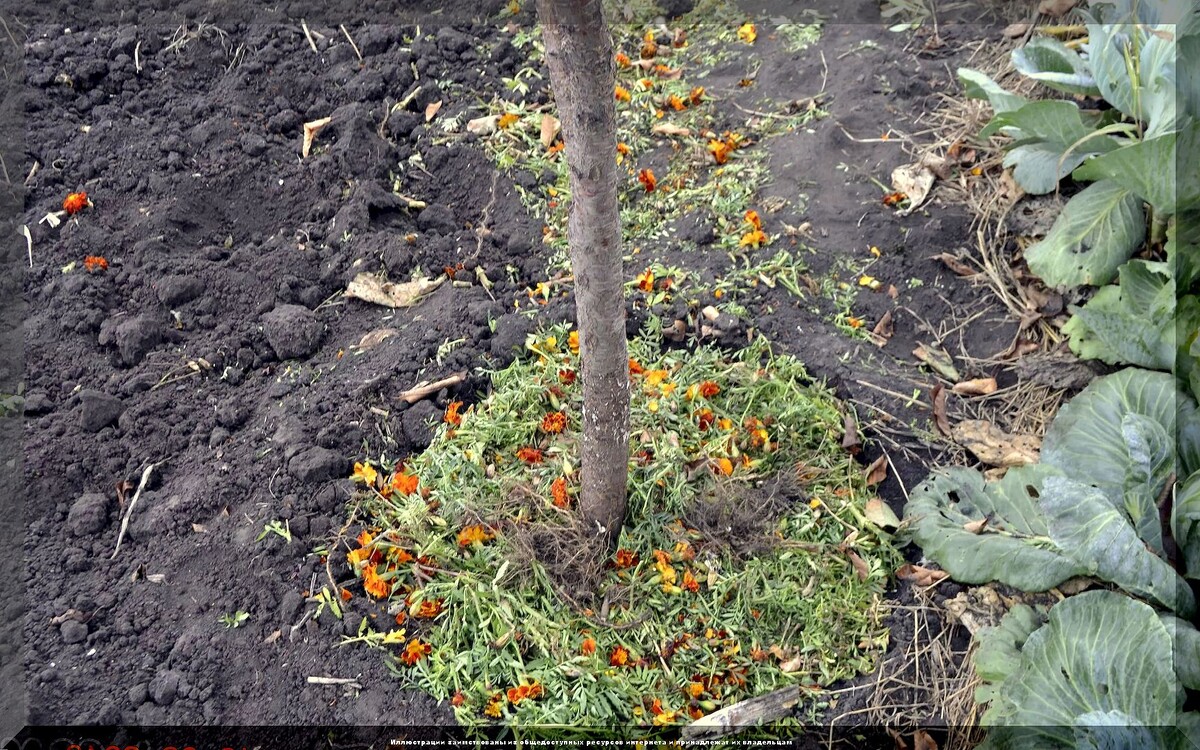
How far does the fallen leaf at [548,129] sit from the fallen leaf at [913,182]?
1.68 metres

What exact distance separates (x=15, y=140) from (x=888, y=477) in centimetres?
434

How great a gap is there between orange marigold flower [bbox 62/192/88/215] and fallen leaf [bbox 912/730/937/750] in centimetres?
403

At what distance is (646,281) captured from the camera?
3676mm

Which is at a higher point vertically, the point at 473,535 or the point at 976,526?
the point at 473,535

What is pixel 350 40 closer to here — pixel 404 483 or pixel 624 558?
pixel 404 483

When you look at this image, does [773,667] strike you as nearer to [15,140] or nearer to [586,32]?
[586,32]

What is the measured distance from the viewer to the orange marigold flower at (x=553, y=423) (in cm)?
317

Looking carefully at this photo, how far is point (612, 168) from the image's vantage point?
2170 mm

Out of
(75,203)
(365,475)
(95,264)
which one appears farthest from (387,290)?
(75,203)

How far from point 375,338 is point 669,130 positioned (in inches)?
73.5

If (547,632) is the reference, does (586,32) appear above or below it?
above

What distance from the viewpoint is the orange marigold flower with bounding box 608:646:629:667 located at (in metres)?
2.66

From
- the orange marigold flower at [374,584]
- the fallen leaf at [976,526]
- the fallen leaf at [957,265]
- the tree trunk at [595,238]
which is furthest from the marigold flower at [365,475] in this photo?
the fallen leaf at [957,265]

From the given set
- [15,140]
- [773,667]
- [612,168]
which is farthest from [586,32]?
[15,140]
